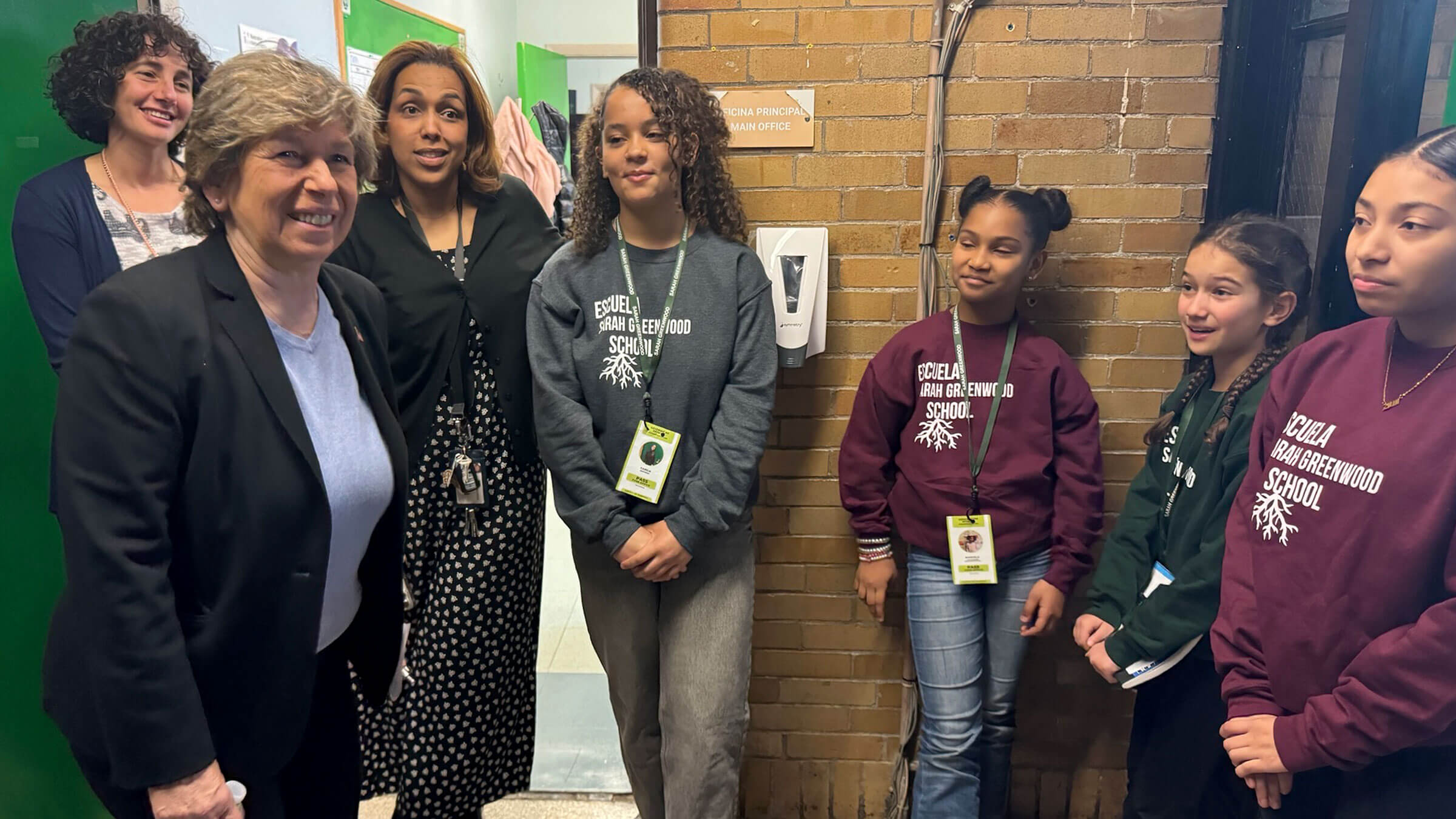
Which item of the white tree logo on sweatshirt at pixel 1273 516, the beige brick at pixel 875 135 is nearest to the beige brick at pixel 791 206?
the beige brick at pixel 875 135

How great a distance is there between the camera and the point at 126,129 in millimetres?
1834

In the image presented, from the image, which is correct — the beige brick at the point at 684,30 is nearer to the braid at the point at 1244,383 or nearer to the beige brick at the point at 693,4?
the beige brick at the point at 693,4

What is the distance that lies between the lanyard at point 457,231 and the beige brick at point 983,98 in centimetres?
111

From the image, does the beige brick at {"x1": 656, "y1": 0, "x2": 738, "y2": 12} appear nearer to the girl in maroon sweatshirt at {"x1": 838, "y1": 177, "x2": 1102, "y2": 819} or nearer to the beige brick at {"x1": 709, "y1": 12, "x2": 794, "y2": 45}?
the beige brick at {"x1": 709, "y1": 12, "x2": 794, "y2": 45}

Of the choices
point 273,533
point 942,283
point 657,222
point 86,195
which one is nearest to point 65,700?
point 273,533

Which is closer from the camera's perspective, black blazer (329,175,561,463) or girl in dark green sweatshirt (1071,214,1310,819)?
girl in dark green sweatshirt (1071,214,1310,819)

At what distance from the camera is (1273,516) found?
1229 millimetres

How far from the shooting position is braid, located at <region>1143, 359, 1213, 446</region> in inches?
66.0

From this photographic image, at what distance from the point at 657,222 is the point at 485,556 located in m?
0.82

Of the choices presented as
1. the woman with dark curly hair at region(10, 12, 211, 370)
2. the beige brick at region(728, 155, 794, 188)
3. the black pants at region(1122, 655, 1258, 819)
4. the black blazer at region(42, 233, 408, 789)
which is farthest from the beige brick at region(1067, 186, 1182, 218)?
the woman with dark curly hair at region(10, 12, 211, 370)

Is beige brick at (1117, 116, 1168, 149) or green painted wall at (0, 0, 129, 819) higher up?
beige brick at (1117, 116, 1168, 149)

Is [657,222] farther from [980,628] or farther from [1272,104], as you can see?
[1272,104]

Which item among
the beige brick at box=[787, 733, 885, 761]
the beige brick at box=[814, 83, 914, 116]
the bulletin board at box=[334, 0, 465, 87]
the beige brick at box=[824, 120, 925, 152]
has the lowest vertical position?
the beige brick at box=[787, 733, 885, 761]

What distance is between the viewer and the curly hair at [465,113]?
1.79 m
